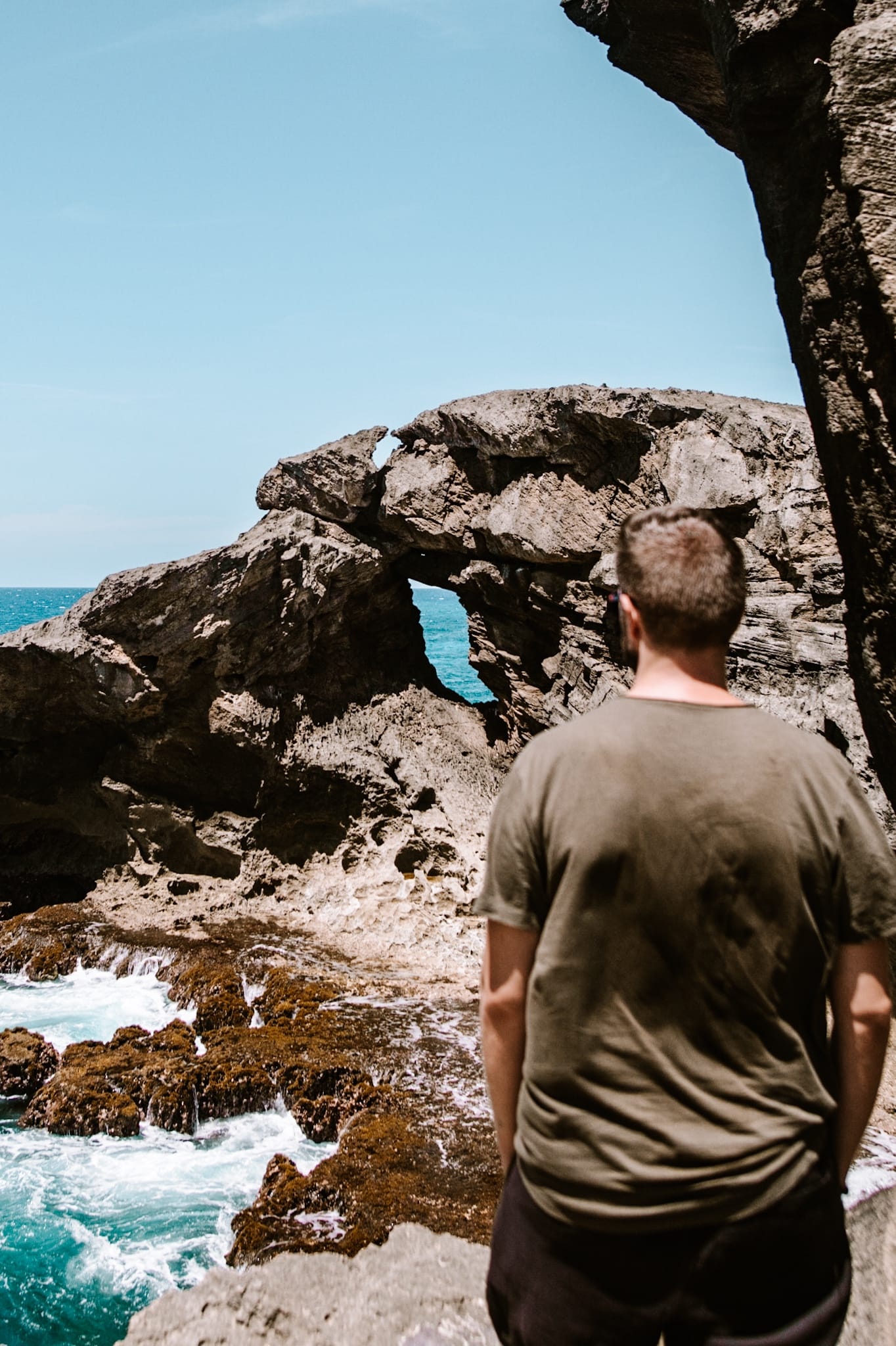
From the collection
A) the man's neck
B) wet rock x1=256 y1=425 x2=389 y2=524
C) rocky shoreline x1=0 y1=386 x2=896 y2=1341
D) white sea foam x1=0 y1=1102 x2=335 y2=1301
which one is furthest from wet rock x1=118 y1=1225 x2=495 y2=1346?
wet rock x1=256 y1=425 x2=389 y2=524

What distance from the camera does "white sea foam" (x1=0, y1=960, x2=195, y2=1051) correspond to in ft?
45.9

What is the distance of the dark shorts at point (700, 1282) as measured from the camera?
2.12m

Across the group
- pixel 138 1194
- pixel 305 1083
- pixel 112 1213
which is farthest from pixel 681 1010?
pixel 305 1083

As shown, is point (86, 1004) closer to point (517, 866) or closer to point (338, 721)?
point (338, 721)

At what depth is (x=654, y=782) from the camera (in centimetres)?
215

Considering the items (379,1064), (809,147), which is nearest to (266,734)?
(379,1064)

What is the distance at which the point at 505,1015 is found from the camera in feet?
7.67

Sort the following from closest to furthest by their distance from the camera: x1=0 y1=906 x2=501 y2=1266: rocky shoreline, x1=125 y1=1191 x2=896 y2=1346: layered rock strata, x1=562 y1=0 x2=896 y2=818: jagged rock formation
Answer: x1=125 y1=1191 x2=896 y2=1346: layered rock strata, x1=562 y1=0 x2=896 y2=818: jagged rock formation, x1=0 y1=906 x2=501 y2=1266: rocky shoreline

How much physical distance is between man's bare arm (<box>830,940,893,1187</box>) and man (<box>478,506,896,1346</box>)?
0.04 ft

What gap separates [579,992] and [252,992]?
1318 centimetres

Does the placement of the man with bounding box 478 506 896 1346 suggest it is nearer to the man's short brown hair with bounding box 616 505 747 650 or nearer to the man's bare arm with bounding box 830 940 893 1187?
the man's bare arm with bounding box 830 940 893 1187

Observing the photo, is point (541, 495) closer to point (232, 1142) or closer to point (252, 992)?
point (252, 992)

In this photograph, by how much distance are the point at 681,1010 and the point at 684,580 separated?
0.98m

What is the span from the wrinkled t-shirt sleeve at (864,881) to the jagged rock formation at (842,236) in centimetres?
405
